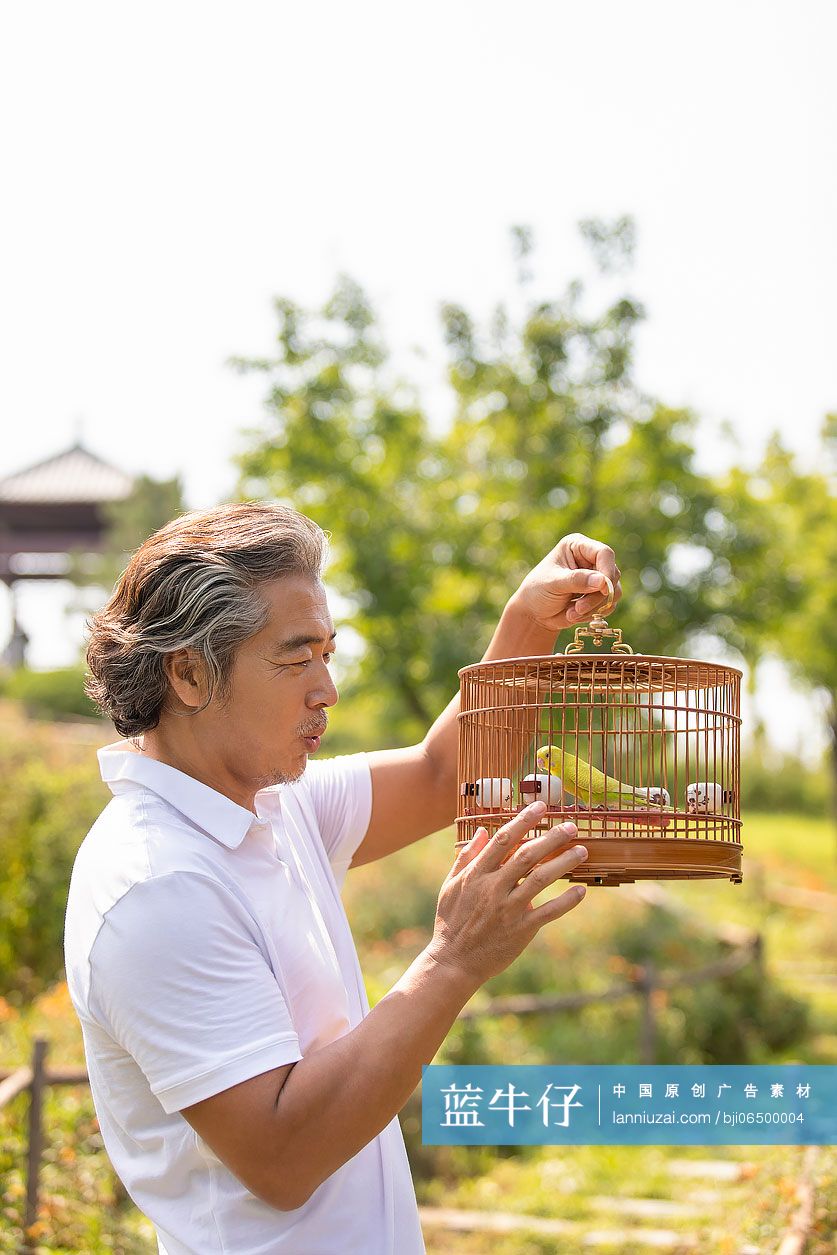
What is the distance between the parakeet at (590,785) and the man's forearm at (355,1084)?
2.01 ft

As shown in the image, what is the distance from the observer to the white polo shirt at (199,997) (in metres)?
1.91

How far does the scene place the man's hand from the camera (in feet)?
8.48

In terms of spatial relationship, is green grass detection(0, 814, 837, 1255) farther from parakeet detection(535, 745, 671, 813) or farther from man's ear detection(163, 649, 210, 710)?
man's ear detection(163, 649, 210, 710)

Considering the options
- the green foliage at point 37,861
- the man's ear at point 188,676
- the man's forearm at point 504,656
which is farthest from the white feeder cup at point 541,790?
the green foliage at point 37,861

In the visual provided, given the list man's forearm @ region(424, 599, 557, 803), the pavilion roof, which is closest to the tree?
man's forearm @ region(424, 599, 557, 803)

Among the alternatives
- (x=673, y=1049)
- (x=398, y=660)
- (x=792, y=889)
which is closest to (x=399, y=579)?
(x=398, y=660)

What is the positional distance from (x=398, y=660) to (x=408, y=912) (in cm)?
276

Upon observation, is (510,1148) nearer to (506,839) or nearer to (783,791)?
(506,839)

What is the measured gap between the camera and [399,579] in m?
13.4

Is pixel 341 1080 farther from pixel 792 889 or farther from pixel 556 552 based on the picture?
pixel 792 889

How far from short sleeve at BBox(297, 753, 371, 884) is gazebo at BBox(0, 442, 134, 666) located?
2390 cm

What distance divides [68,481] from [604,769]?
85.9ft

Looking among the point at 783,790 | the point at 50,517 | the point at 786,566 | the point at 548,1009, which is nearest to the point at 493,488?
Answer: the point at 786,566

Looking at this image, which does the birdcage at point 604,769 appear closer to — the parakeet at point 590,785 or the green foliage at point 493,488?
the parakeet at point 590,785
